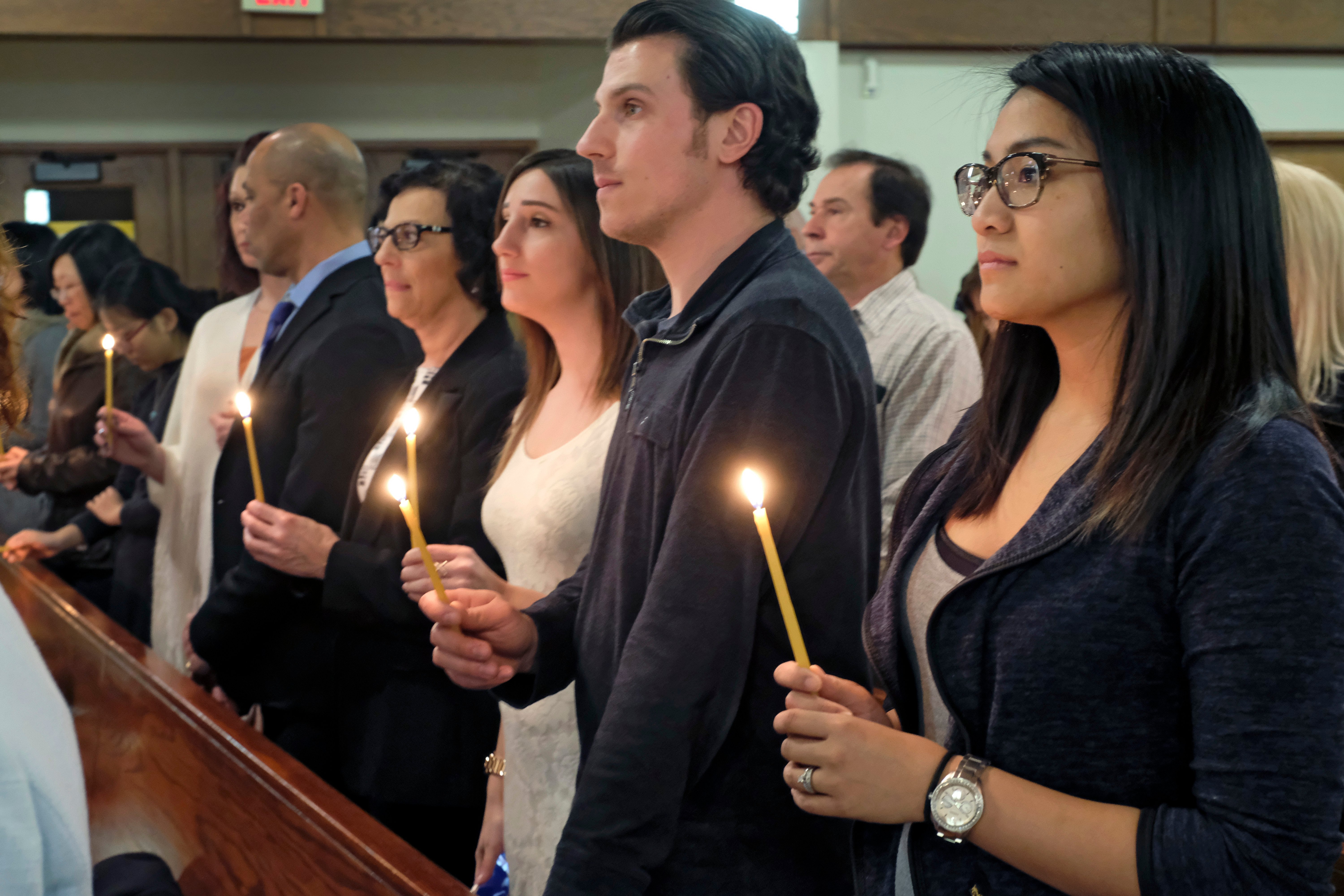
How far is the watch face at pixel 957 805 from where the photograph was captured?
3.00ft

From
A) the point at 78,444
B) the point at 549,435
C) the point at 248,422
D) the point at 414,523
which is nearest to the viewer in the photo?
the point at 414,523

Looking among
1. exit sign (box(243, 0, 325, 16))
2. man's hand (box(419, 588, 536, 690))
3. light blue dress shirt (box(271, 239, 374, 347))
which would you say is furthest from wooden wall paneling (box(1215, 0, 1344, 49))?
man's hand (box(419, 588, 536, 690))

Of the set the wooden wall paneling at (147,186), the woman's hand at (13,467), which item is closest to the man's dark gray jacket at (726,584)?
the woman's hand at (13,467)

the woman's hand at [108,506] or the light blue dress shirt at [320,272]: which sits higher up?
the light blue dress shirt at [320,272]

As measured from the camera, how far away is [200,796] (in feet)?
5.62

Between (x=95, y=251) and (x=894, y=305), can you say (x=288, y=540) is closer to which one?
(x=894, y=305)

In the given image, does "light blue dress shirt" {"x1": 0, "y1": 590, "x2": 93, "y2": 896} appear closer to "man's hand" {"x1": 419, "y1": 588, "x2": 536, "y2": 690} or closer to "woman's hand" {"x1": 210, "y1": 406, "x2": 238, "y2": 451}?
"man's hand" {"x1": 419, "y1": 588, "x2": 536, "y2": 690}

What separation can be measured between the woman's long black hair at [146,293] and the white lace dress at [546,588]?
220 cm

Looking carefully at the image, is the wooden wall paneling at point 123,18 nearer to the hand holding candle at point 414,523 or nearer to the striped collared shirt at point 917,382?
the striped collared shirt at point 917,382

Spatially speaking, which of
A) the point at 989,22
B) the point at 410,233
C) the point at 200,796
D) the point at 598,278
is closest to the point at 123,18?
the point at 410,233

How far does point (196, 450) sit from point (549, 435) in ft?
4.88

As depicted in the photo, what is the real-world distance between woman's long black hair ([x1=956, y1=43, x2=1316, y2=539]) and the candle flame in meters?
0.27

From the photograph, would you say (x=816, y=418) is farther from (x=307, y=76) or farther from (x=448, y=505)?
(x=307, y=76)

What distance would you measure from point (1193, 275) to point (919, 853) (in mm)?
536
